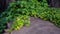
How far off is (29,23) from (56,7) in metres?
1.91

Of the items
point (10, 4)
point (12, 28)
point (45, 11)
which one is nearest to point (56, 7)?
point (45, 11)

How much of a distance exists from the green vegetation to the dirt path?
19 cm

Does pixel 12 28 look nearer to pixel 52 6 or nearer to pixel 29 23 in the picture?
pixel 29 23

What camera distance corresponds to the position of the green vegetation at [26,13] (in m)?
5.46

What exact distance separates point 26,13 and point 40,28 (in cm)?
83

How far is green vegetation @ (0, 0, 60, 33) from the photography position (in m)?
5.46

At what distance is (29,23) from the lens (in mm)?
5309

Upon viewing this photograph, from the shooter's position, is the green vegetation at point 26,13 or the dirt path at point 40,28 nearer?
the dirt path at point 40,28

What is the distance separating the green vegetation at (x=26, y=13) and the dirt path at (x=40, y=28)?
19cm

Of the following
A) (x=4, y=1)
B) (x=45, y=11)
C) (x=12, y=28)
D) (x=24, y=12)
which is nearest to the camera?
(x=12, y=28)

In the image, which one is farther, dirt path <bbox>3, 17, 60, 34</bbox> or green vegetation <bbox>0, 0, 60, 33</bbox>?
green vegetation <bbox>0, 0, 60, 33</bbox>

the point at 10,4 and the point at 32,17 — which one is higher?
the point at 10,4

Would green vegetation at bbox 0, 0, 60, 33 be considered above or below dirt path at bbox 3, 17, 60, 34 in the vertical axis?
above

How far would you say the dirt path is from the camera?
16.1ft
